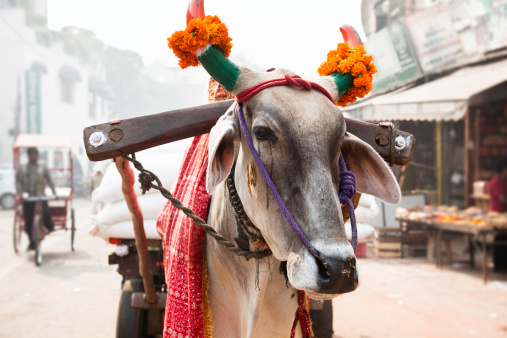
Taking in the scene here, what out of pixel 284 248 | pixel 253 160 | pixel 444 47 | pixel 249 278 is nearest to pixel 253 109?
pixel 253 160

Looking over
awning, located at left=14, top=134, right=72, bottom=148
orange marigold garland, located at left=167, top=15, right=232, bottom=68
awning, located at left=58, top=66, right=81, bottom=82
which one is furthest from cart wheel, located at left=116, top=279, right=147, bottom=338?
awning, located at left=58, top=66, right=81, bottom=82

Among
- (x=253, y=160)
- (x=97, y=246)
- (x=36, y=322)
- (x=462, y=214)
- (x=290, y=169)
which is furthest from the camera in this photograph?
(x=97, y=246)

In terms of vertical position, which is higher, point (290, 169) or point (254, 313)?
point (290, 169)

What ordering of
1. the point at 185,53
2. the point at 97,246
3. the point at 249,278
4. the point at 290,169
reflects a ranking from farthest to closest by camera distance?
the point at 97,246 < the point at 249,278 < the point at 185,53 < the point at 290,169

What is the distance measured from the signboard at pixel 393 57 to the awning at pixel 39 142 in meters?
8.15

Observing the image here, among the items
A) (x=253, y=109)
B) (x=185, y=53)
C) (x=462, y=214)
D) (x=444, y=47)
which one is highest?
(x=444, y=47)

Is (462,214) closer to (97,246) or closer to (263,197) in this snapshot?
(97,246)

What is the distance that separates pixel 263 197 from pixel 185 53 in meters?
0.69

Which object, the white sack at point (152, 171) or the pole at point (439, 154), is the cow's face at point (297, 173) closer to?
the white sack at point (152, 171)

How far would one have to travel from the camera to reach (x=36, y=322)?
5520 millimetres

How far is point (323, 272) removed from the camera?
1.58 metres

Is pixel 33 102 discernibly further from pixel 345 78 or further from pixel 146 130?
pixel 345 78

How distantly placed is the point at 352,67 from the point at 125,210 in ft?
7.62

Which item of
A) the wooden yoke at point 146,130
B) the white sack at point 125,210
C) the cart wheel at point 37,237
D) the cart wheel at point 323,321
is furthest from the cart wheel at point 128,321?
the cart wheel at point 37,237
